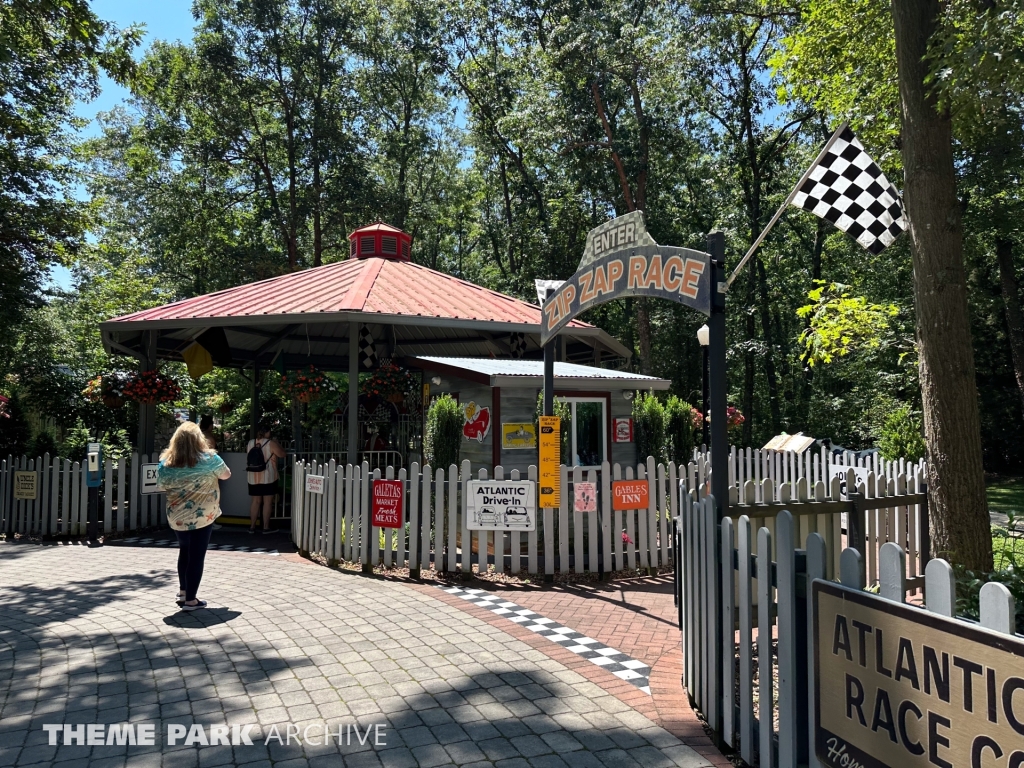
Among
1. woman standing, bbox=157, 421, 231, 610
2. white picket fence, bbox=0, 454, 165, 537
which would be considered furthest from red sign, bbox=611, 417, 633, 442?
white picket fence, bbox=0, 454, 165, 537

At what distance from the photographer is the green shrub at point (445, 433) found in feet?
34.0

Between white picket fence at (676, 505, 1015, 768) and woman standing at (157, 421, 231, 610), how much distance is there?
4412mm

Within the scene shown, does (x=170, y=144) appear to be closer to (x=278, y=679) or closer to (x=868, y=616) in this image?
(x=278, y=679)

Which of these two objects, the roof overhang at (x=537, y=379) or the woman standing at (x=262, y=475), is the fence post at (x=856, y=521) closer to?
the roof overhang at (x=537, y=379)

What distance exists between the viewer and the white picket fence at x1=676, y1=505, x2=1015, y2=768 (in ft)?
7.84

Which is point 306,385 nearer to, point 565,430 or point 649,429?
point 565,430

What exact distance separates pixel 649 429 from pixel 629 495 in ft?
14.1

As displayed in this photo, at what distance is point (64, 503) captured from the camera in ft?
35.9

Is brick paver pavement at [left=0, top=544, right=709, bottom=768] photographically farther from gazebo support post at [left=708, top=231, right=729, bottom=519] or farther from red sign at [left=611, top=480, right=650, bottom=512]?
red sign at [left=611, top=480, right=650, bottom=512]

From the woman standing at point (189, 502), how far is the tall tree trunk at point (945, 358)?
20.3ft

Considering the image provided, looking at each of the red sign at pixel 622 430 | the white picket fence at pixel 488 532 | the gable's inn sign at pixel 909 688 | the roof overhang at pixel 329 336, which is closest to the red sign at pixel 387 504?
the white picket fence at pixel 488 532

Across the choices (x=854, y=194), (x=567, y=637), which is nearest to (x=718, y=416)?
(x=567, y=637)

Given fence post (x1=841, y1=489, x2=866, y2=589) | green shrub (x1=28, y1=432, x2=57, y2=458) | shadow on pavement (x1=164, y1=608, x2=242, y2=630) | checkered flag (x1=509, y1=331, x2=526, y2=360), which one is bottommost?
shadow on pavement (x1=164, y1=608, x2=242, y2=630)

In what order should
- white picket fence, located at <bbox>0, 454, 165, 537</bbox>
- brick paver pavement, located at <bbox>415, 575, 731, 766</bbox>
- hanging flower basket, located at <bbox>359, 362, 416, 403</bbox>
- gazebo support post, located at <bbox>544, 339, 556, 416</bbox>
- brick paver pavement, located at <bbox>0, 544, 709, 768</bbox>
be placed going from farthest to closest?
hanging flower basket, located at <bbox>359, 362, 416, 403</bbox>
white picket fence, located at <bbox>0, 454, 165, 537</bbox>
gazebo support post, located at <bbox>544, 339, 556, 416</bbox>
brick paver pavement, located at <bbox>415, 575, 731, 766</bbox>
brick paver pavement, located at <bbox>0, 544, 709, 768</bbox>
